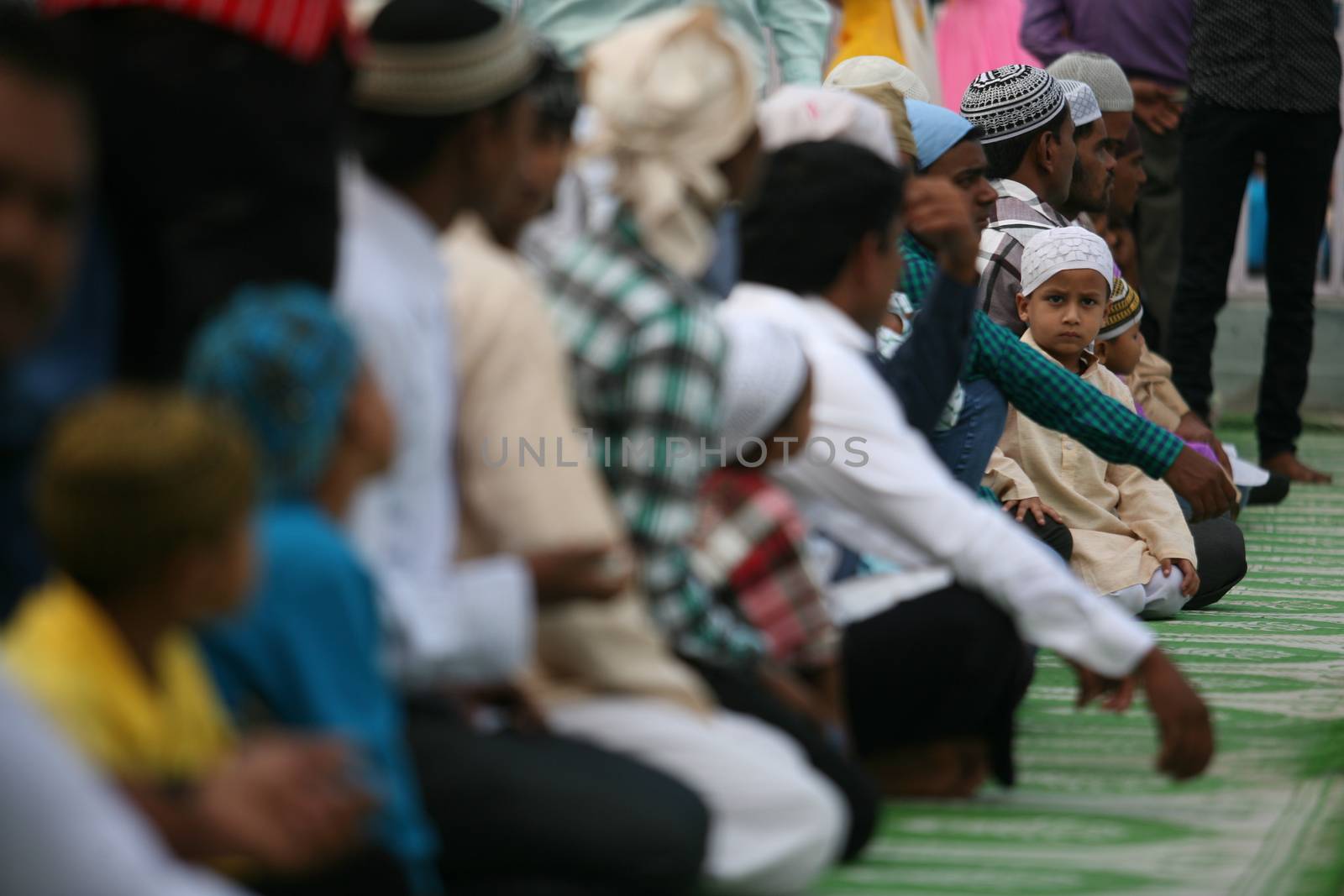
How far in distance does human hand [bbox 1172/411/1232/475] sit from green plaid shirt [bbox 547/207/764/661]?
157 inches

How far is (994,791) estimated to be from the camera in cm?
404

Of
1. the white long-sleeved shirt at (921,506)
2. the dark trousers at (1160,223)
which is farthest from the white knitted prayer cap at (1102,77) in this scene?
the white long-sleeved shirt at (921,506)

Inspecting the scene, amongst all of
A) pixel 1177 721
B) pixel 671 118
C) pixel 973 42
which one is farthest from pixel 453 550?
pixel 973 42

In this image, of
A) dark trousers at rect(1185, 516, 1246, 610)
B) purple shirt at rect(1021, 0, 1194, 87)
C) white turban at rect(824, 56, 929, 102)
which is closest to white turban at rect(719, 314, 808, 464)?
white turban at rect(824, 56, 929, 102)

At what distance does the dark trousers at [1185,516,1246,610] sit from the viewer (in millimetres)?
6184

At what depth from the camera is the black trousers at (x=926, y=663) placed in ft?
12.5

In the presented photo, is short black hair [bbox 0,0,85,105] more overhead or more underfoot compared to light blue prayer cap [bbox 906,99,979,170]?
more overhead

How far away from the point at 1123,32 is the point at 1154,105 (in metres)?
0.34

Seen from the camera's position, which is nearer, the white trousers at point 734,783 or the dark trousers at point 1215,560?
the white trousers at point 734,783

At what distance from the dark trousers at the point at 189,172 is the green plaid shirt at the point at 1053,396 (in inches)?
90.9

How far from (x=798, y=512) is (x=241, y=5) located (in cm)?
145

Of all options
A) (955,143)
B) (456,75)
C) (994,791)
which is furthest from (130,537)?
(955,143)

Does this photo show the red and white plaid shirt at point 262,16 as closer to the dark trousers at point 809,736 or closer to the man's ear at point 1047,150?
the dark trousers at point 809,736

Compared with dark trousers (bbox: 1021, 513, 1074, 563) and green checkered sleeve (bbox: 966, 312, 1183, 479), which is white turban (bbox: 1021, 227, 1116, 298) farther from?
green checkered sleeve (bbox: 966, 312, 1183, 479)
